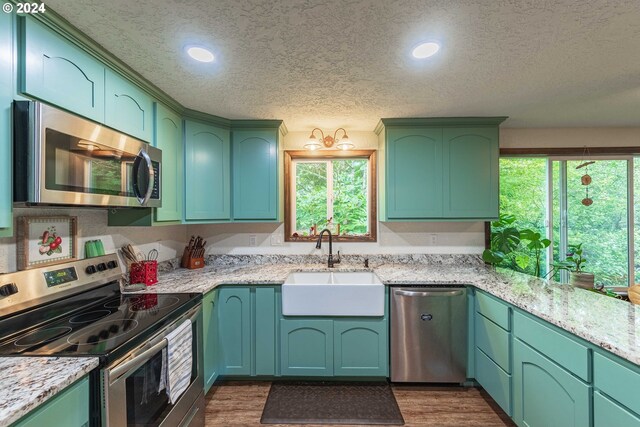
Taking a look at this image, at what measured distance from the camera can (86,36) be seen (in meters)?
1.34

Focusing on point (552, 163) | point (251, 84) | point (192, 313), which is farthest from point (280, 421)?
point (552, 163)

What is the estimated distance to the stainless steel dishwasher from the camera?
2129mm

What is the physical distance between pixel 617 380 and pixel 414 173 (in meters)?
1.81

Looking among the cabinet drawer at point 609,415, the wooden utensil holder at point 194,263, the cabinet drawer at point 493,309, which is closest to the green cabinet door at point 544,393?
the cabinet drawer at point 609,415

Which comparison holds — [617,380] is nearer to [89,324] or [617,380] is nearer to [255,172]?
[89,324]

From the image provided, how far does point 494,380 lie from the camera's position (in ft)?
6.16

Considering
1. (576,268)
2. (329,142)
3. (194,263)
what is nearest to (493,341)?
(576,268)

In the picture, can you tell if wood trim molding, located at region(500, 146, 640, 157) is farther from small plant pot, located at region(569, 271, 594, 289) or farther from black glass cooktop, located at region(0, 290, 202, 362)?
black glass cooktop, located at region(0, 290, 202, 362)

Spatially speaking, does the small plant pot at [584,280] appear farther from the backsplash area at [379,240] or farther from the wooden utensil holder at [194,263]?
the wooden utensil holder at [194,263]

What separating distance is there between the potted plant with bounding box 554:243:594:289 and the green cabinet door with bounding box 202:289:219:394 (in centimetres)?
296

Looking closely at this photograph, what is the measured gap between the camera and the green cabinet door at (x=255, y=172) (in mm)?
2570

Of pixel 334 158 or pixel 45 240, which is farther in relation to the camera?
pixel 334 158

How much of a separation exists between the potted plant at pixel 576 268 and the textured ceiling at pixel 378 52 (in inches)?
51.1

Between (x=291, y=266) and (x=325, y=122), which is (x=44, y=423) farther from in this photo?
(x=325, y=122)
